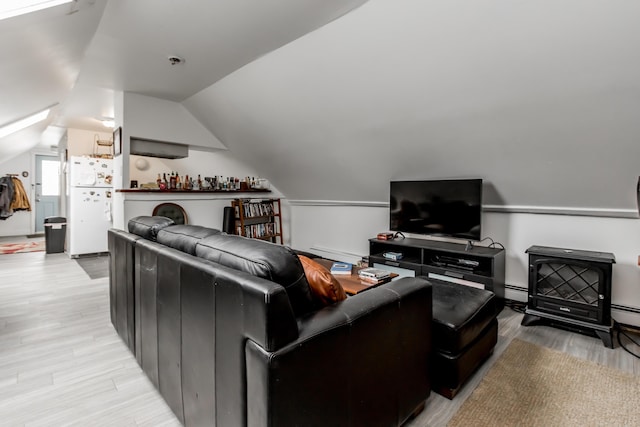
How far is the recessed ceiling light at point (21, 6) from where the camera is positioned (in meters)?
1.62

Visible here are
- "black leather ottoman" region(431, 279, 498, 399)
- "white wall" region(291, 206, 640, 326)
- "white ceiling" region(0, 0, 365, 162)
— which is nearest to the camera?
"black leather ottoman" region(431, 279, 498, 399)

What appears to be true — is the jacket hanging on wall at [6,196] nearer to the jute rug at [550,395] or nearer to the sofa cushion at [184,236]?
the sofa cushion at [184,236]

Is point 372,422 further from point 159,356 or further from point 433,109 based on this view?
point 433,109

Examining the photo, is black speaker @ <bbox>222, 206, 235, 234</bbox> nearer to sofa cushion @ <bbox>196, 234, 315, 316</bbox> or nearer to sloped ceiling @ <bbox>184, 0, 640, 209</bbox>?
sloped ceiling @ <bbox>184, 0, 640, 209</bbox>

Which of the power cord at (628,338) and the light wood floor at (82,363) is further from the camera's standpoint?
the power cord at (628,338)

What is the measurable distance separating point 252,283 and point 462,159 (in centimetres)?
264

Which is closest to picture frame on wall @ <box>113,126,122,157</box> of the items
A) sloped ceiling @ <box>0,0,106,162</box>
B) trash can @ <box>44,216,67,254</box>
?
sloped ceiling @ <box>0,0,106,162</box>

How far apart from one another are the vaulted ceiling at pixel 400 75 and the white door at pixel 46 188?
16.6 feet

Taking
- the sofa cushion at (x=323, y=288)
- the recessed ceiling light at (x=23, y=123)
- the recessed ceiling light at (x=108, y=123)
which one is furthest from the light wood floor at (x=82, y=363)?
the recessed ceiling light at (x=108, y=123)

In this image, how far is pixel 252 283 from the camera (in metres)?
0.96

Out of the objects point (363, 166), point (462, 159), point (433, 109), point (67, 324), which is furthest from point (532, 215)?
point (67, 324)

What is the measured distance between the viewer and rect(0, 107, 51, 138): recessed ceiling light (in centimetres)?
421

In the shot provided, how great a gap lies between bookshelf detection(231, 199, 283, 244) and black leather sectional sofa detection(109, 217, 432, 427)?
3.24m

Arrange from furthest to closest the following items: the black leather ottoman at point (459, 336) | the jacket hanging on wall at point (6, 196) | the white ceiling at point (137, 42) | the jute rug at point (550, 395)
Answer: the jacket hanging on wall at point (6, 196), the white ceiling at point (137, 42), the black leather ottoman at point (459, 336), the jute rug at point (550, 395)
